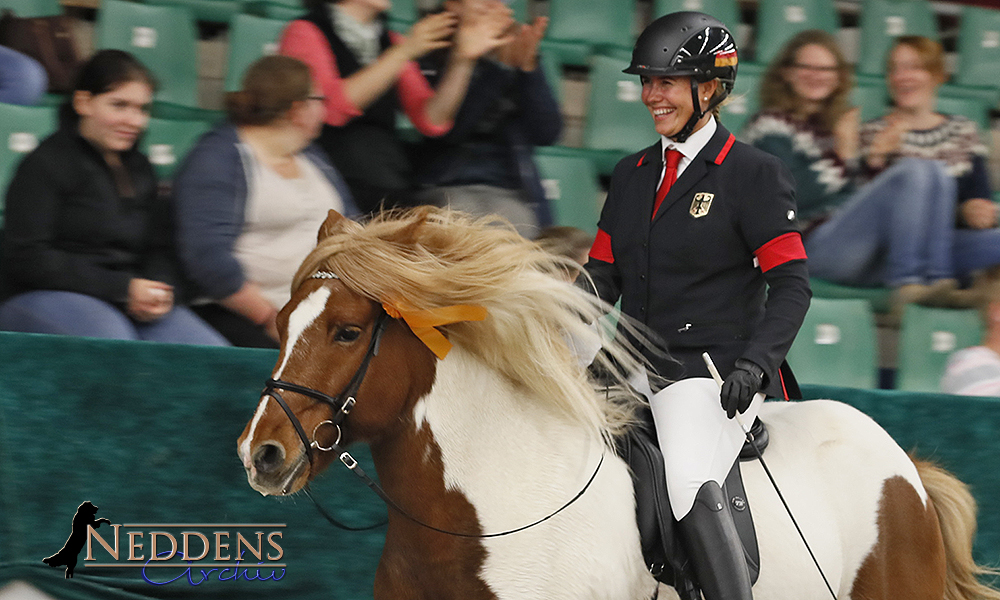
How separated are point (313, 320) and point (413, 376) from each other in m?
0.27

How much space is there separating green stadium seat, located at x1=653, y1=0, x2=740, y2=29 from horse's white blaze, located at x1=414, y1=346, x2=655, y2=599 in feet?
11.0

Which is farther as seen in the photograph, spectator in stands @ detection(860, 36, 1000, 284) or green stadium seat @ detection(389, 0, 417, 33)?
spectator in stands @ detection(860, 36, 1000, 284)

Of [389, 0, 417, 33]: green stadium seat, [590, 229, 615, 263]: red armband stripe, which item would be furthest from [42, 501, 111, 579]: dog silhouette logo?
[389, 0, 417, 33]: green stadium seat

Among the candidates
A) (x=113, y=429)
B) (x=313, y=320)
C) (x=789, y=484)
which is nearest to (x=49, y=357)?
(x=113, y=429)

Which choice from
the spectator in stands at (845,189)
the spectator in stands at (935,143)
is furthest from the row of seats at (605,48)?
the spectator in stands at (845,189)

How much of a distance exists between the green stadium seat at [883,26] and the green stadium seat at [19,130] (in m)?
4.09

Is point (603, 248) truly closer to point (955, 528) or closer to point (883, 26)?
point (955, 528)

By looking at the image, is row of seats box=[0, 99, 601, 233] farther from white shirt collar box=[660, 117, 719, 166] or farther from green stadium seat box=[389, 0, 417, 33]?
white shirt collar box=[660, 117, 719, 166]

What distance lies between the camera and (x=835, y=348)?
14.7 ft

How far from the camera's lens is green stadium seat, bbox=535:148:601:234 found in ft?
14.3

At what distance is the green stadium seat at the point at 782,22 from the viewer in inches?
201

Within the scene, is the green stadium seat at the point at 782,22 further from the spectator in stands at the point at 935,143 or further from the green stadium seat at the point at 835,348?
the green stadium seat at the point at 835,348

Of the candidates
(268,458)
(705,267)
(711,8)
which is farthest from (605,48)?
(268,458)

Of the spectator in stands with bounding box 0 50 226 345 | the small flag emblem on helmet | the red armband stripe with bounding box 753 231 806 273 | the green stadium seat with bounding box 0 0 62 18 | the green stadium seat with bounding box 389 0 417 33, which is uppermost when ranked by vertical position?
the small flag emblem on helmet
